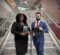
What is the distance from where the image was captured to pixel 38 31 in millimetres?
2631

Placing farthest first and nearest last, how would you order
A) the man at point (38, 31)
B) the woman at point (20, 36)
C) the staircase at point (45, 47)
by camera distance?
1. the staircase at point (45, 47)
2. the man at point (38, 31)
3. the woman at point (20, 36)

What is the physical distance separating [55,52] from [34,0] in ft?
2.47

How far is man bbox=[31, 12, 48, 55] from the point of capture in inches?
103

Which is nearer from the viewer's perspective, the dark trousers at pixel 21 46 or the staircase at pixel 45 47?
the dark trousers at pixel 21 46

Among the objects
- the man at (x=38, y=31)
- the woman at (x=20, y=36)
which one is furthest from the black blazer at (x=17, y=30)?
the man at (x=38, y=31)

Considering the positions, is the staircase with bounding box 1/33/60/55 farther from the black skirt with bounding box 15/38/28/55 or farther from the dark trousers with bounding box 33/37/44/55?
the black skirt with bounding box 15/38/28/55

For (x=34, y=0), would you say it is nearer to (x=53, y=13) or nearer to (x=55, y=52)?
(x=53, y=13)

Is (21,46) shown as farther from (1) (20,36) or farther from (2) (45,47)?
(2) (45,47)

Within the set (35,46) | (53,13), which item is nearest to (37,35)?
(35,46)

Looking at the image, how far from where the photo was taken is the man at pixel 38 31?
2612 mm

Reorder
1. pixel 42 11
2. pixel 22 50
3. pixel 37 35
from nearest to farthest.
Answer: pixel 22 50
pixel 37 35
pixel 42 11

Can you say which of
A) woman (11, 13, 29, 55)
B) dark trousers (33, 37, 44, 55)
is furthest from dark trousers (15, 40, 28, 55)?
dark trousers (33, 37, 44, 55)

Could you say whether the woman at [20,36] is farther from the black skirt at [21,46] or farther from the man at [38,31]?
the man at [38,31]

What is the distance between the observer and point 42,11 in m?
2.88
